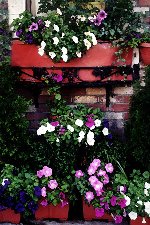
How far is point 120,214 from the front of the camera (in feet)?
10.9

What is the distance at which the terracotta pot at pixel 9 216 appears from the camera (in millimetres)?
3443

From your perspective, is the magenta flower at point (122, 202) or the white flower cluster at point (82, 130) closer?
the magenta flower at point (122, 202)

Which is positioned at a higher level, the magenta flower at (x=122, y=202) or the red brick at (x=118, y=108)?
the red brick at (x=118, y=108)

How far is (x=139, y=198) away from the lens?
3.26 metres

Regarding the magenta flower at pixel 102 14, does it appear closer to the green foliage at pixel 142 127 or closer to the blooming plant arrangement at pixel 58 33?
the blooming plant arrangement at pixel 58 33

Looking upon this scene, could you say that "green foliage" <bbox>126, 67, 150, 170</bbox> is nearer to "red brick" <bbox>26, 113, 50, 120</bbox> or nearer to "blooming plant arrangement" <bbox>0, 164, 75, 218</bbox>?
"blooming plant arrangement" <bbox>0, 164, 75, 218</bbox>

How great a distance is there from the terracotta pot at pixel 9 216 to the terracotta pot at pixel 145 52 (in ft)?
5.40

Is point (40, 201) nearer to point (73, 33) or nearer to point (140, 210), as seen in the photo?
point (140, 210)

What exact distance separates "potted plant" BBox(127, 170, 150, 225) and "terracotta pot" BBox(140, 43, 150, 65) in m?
0.93

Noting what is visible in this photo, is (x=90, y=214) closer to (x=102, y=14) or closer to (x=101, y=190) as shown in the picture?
(x=101, y=190)

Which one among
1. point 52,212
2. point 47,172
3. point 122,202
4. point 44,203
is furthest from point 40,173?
point 122,202

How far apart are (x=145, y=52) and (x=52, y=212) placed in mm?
1520

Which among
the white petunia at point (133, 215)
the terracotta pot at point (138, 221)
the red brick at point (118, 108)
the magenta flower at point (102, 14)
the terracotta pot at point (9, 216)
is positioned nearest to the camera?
the white petunia at point (133, 215)

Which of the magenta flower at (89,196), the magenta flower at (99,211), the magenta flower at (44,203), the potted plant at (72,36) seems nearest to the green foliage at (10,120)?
the potted plant at (72,36)
